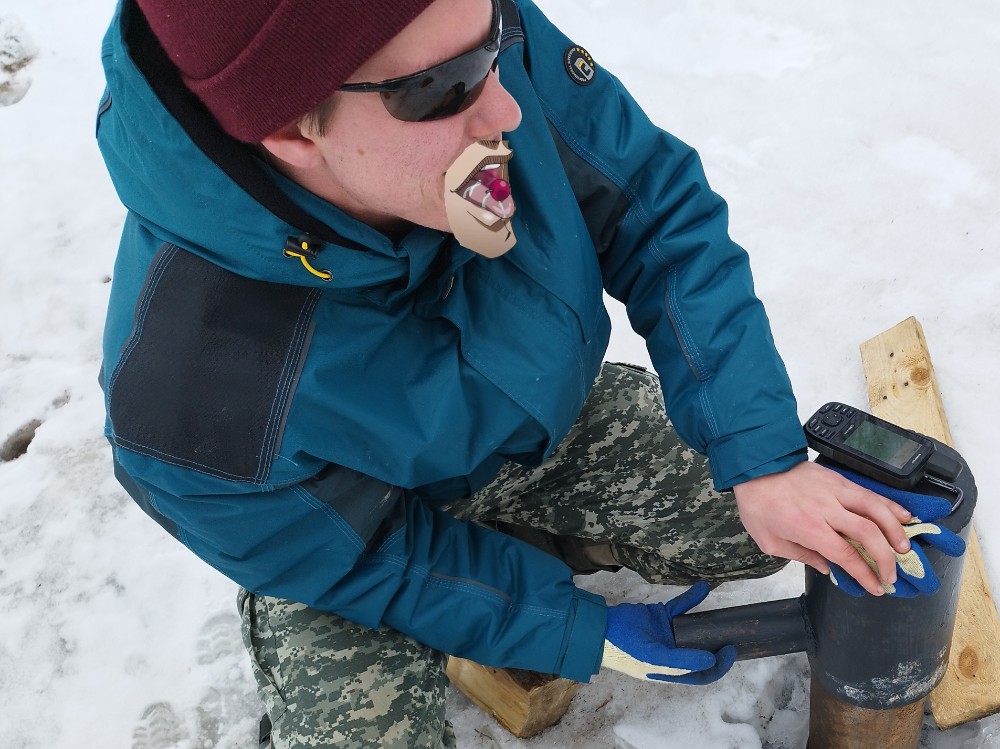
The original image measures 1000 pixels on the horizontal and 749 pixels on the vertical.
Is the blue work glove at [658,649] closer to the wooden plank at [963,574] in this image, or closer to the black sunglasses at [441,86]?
the wooden plank at [963,574]

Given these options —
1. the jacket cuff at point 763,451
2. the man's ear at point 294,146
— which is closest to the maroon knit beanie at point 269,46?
the man's ear at point 294,146

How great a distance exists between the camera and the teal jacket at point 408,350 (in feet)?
4.47

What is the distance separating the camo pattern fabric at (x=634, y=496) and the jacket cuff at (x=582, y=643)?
0.36 metres

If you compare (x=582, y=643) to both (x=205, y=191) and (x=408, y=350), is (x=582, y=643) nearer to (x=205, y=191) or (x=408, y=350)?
(x=408, y=350)

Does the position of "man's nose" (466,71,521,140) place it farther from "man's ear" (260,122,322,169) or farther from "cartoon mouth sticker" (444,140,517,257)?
"man's ear" (260,122,322,169)

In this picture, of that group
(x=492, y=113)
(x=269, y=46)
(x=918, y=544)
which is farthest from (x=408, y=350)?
(x=918, y=544)

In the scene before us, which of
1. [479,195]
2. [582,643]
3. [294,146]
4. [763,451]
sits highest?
[294,146]

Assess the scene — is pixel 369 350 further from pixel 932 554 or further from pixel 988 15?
pixel 988 15

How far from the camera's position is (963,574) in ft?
6.48

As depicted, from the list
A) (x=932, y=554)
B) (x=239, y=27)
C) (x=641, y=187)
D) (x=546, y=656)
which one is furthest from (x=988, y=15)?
(x=239, y=27)

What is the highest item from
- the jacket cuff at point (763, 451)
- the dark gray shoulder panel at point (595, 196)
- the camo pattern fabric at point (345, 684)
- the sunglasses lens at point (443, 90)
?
the sunglasses lens at point (443, 90)

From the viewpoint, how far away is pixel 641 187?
175 cm

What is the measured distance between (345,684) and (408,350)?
1.92 ft

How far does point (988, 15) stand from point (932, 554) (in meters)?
2.62
